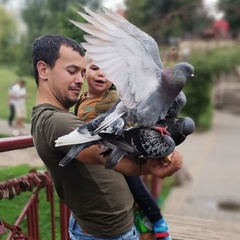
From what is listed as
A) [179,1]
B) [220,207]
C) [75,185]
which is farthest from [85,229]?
[179,1]

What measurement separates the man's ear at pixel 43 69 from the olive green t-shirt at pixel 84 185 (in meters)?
0.12

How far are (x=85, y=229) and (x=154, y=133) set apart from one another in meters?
0.69

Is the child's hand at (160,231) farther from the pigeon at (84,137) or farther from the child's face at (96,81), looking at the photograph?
the pigeon at (84,137)

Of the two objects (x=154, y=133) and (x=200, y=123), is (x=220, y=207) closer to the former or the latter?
(x=154, y=133)

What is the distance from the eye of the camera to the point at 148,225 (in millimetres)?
2414

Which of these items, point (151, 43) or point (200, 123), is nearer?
point (151, 43)

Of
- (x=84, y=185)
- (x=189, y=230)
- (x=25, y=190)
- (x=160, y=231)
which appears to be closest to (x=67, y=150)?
(x=84, y=185)

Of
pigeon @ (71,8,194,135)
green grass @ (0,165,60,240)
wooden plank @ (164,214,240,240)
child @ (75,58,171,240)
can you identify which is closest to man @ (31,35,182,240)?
child @ (75,58,171,240)

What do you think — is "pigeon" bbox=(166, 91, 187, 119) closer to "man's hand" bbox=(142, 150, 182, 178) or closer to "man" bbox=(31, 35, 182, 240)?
"man's hand" bbox=(142, 150, 182, 178)

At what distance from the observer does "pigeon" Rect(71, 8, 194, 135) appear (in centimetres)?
146

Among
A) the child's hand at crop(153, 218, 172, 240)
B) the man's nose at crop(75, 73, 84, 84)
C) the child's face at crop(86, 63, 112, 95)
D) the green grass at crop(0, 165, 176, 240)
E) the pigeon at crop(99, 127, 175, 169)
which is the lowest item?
the green grass at crop(0, 165, 176, 240)

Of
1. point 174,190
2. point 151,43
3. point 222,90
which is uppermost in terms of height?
point 151,43

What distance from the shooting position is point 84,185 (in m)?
1.78

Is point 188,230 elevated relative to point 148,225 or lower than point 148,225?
lower
